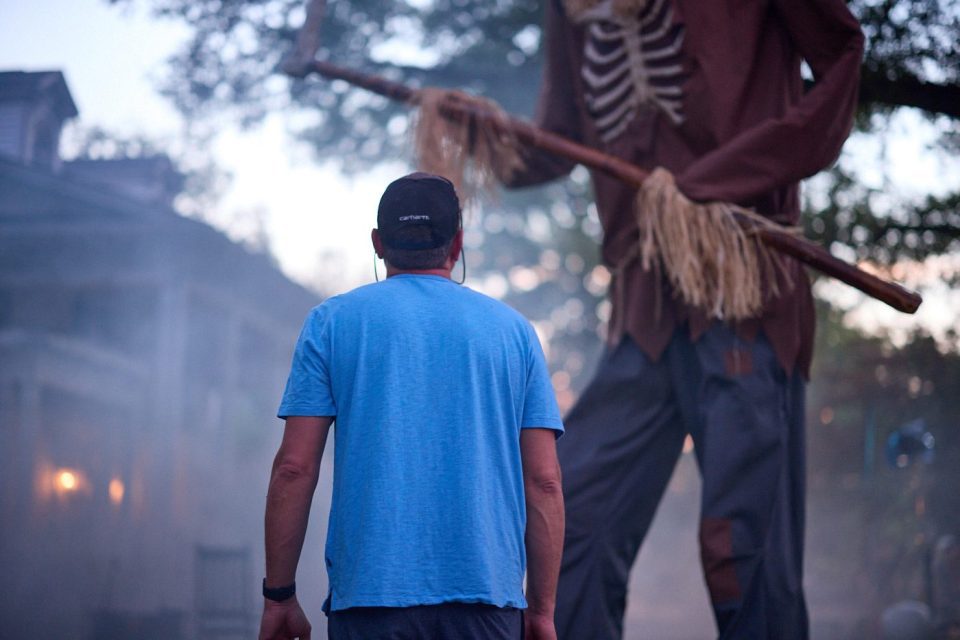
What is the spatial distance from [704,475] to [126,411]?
12.5m

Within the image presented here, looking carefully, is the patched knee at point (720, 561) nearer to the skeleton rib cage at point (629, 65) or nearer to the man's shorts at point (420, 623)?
the man's shorts at point (420, 623)

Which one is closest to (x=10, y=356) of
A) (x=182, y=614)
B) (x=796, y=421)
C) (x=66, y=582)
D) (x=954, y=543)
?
(x=66, y=582)

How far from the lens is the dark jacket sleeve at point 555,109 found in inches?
146

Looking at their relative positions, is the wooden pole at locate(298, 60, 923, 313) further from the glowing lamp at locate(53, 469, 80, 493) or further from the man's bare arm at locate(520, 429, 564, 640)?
the glowing lamp at locate(53, 469, 80, 493)

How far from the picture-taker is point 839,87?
302 cm

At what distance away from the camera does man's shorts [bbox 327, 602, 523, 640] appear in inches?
76.1

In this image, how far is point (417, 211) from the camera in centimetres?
216

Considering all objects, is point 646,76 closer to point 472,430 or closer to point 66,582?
point 472,430

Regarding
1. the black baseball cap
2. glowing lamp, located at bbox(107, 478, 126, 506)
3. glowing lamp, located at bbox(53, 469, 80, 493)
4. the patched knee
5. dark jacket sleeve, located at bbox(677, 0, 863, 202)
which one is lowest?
glowing lamp, located at bbox(107, 478, 126, 506)

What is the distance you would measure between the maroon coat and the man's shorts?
1.39 m

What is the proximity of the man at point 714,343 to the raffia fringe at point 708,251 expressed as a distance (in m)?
0.04

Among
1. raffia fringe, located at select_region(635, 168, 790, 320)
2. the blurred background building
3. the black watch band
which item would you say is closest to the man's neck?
the black watch band

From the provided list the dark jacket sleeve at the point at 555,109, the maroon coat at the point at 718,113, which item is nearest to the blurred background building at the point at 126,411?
the dark jacket sleeve at the point at 555,109

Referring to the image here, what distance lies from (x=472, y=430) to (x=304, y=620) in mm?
487
